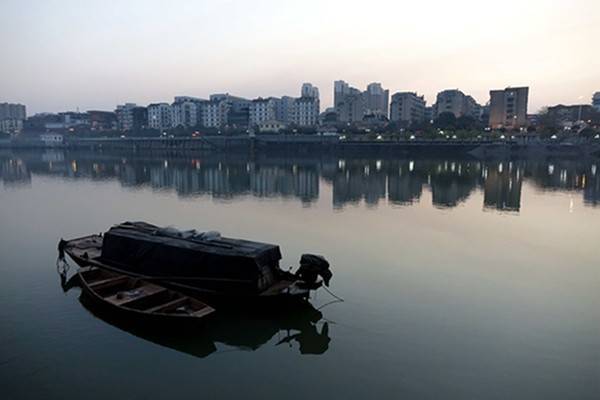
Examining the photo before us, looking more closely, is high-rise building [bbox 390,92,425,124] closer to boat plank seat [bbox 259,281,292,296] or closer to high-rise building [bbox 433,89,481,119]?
high-rise building [bbox 433,89,481,119]

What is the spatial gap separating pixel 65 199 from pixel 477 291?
126ft

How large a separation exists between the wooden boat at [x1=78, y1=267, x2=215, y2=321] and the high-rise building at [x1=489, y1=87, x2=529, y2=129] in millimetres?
155264

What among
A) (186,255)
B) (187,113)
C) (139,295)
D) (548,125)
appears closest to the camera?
(139,295)

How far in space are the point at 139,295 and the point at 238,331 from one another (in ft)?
11.3

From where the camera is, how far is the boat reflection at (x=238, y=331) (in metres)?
11.4

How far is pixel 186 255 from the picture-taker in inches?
538

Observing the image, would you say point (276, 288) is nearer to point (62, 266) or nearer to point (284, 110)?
point (62, 266)

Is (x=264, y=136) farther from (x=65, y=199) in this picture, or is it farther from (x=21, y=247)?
(x=21, y=247)

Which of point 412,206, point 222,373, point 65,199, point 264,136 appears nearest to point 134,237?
point 222,373

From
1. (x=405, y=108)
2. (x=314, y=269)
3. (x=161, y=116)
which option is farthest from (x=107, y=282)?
(x=161, y=116)

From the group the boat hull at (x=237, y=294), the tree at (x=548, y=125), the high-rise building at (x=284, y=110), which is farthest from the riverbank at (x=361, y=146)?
the boat hull at (x=237, y=294)

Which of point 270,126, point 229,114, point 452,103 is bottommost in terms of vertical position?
point 270,126

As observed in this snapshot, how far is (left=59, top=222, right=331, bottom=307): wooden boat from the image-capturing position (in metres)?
12.6

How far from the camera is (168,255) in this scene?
14.0 m
